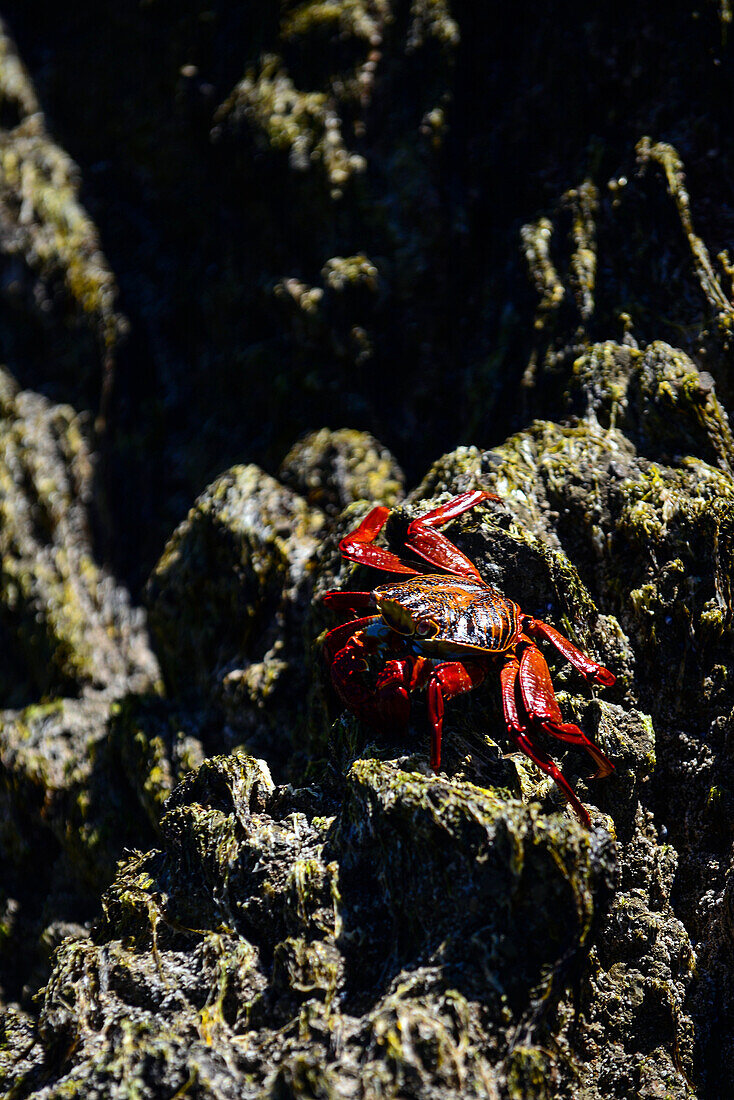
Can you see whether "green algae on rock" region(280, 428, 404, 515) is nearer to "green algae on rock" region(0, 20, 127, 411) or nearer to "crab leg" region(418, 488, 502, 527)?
"crab leg" region(418, 488, 502, 527)

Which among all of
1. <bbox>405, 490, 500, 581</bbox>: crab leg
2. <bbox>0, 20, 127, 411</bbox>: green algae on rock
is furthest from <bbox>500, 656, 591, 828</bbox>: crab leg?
<bbox>0, 20, 127, 411</bbox>: green algae on rock

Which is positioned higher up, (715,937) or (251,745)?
(251,745)

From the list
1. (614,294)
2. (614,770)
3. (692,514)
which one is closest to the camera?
(614,770)

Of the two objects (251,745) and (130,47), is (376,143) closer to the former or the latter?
(130,47)

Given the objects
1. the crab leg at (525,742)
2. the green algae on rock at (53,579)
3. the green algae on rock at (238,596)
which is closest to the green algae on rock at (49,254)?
the green algae on rock at (53,579)

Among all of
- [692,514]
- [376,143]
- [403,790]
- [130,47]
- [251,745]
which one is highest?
[130,47]

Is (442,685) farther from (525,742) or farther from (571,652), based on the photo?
(571,652)

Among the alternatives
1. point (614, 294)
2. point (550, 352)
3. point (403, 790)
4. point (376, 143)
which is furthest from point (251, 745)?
point (376, 143)

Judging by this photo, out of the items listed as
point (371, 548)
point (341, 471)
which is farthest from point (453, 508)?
point (341, 471)
